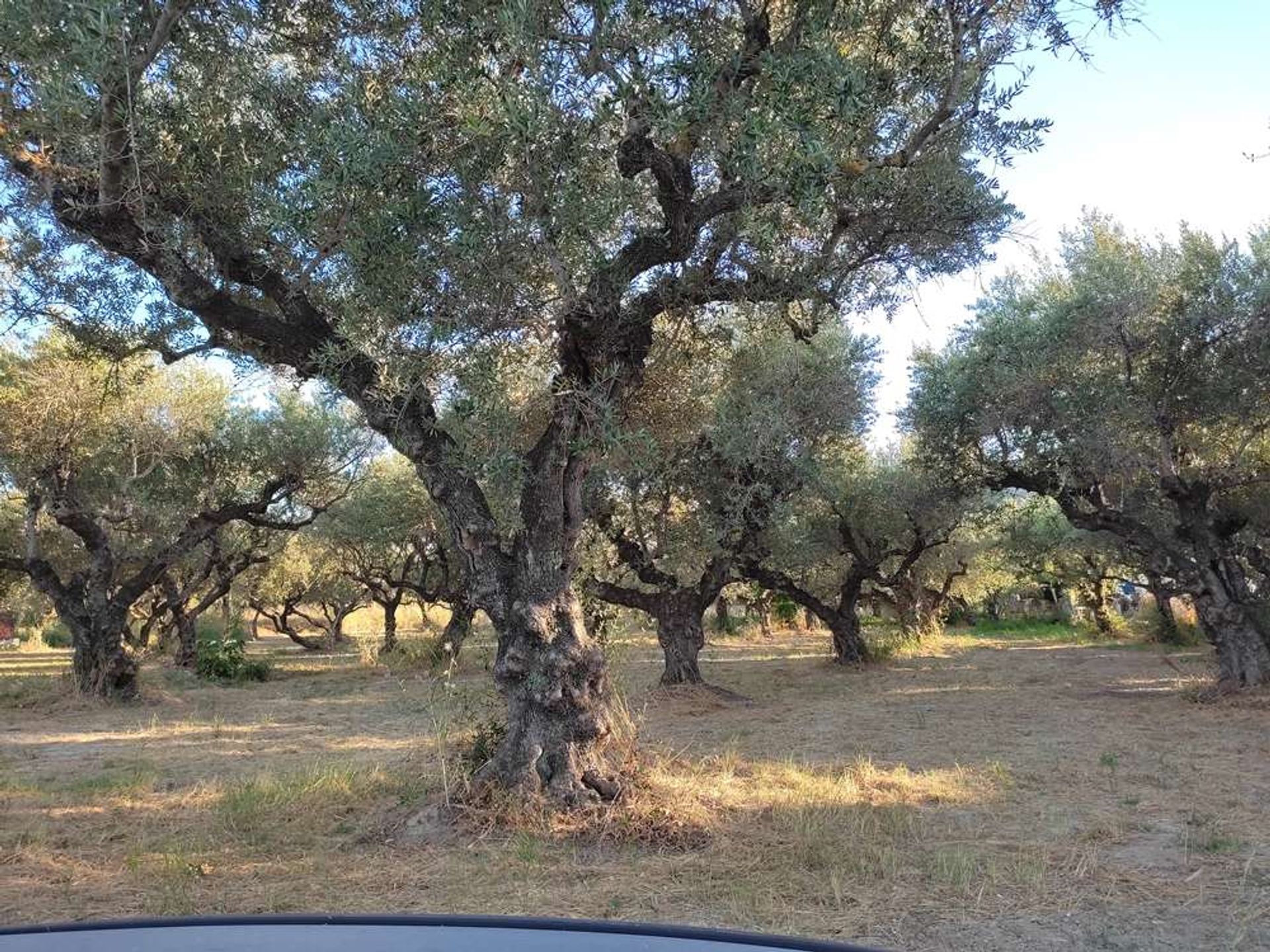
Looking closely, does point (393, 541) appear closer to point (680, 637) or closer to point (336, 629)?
point (680, 637)

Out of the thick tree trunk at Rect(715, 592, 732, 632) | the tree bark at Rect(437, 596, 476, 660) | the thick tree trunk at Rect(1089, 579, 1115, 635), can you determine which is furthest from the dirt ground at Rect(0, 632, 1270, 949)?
the thick tree trunk at Rect(715, 592, 732, 632)

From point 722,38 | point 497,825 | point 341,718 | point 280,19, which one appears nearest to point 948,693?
point 341,718

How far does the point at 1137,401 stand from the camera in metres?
11.5

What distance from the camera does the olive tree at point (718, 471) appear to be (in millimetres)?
10633

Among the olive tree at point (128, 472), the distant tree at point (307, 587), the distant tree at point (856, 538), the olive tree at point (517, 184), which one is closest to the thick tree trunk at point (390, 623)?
the distant tree at point (307, 587)

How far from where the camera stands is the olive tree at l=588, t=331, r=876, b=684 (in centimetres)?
1063

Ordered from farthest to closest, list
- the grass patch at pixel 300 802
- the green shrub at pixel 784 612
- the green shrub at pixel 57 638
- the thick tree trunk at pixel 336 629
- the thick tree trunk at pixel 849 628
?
the green shrub at pixel 57 638, the green shrub at pixel 784 612, the thick tree trunk at pixel 336 629, the thick tree trunk at pixel 849 628, the grass patch at pixel 300 802

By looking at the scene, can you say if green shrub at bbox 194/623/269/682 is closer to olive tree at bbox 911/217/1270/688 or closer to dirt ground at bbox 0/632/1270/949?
dirt ground at bbox 0/632/1270/949

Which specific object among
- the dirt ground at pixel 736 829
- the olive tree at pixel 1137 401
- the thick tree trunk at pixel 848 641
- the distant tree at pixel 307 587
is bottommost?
the dirt ground at pixel 736 829

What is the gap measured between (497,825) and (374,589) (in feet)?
69.7

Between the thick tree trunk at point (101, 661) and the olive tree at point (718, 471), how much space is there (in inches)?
339

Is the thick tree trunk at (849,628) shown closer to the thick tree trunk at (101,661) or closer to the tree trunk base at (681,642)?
the tree trunk base at (681,642)

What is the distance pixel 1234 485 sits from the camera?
12688 mm

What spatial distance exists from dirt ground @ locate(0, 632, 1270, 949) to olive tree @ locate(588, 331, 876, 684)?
2.84 m
